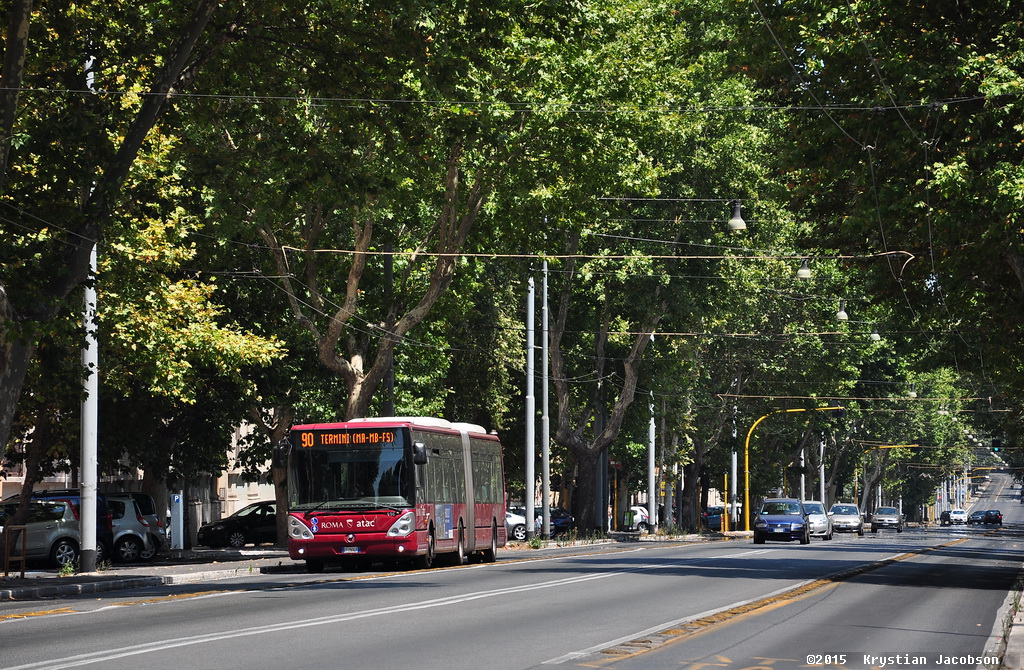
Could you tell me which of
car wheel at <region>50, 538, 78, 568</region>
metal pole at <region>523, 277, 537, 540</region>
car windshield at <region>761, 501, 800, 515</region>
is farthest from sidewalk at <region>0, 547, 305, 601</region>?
car windshield at <region>761, 501, 800, 515</region>

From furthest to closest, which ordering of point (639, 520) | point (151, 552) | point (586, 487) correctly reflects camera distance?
1. point (639, 520)
2. point (586, 487)
3. point (151, 552)

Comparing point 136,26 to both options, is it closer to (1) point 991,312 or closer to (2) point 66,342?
(2) point 66,342

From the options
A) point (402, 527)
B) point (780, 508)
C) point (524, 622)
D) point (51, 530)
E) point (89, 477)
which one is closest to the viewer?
point (524, 622)

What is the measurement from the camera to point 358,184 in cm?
2277

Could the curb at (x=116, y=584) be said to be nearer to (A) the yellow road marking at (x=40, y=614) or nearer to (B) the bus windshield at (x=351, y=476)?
(B) the bus windshield at (x=351, y=476)

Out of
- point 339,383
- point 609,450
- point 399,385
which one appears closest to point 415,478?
point 339,383

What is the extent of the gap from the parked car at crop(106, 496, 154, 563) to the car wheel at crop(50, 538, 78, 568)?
1.93 m

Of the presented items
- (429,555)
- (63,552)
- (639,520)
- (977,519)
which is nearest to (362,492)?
(429,555)

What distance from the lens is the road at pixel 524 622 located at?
481 inches

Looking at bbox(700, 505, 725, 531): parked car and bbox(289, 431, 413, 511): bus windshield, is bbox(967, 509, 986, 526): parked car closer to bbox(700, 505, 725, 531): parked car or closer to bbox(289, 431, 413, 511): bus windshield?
bbox(700, 505, 725, 531): parked car

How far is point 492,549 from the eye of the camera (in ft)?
112

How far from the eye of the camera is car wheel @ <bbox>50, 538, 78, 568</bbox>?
3197cm

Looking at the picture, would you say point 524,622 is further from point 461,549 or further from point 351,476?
point 461,549

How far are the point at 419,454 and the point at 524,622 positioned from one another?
1185 cm
